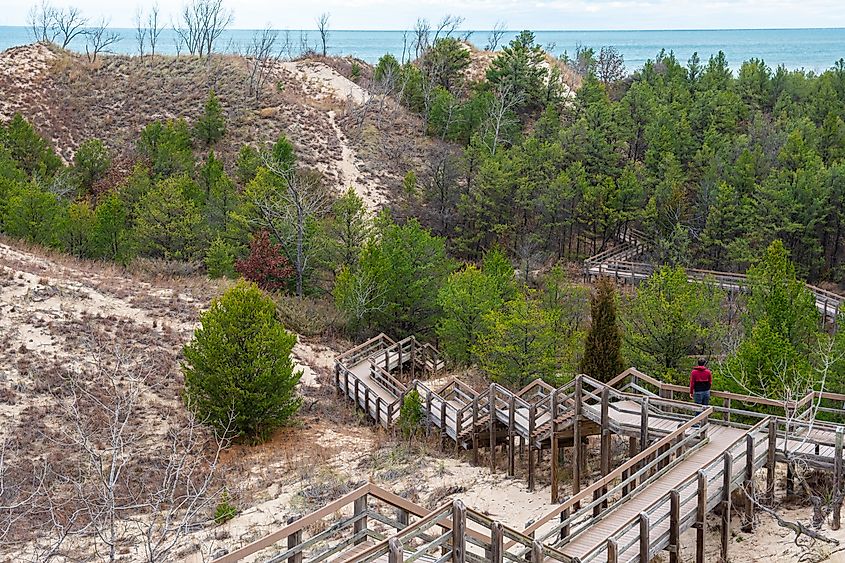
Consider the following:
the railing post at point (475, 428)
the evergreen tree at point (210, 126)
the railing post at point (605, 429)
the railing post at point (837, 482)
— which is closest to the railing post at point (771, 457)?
the railing post at point (837, 482)

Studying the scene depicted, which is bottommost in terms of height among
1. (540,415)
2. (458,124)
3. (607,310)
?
(540,415)

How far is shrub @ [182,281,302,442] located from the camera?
23.3 meters

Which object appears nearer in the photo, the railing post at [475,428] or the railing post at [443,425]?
the railing post at [475,428]

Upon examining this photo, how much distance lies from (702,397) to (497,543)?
29.5 feet

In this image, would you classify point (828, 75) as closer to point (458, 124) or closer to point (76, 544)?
point (458, 124)

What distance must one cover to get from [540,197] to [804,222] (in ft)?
46.4

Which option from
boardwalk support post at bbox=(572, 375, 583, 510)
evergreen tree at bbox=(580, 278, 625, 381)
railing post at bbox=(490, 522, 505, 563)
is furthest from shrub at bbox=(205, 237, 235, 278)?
railing post at bbox=(490, 522, 505, 563)

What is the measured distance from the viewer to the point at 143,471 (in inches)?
854

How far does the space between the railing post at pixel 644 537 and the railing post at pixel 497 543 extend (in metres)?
2.82

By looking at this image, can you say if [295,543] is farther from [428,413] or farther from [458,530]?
[428,413]

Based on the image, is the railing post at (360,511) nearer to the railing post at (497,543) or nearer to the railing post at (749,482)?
the railing post at (497,543)

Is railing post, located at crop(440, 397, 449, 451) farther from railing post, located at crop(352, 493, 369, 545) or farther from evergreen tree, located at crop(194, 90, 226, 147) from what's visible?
evergreen tree, located at crop(194, 90, 226, 147)

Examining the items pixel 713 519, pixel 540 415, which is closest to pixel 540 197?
pixel 540 415

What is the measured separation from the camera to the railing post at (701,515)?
47.3ft
